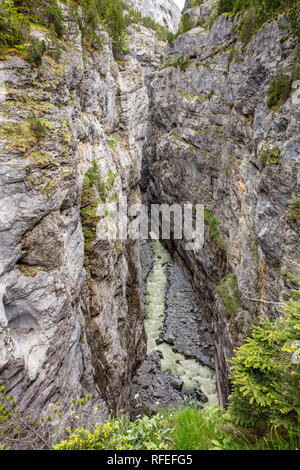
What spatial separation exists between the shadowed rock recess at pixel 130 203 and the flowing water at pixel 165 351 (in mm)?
133

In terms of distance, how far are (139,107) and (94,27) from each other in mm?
11064

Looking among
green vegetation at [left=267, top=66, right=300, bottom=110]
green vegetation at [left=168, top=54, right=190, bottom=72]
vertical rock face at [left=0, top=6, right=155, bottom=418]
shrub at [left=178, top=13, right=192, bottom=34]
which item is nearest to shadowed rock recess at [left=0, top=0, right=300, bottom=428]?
vertical rock face at [left=0, top=6, right=155, bottom=418]

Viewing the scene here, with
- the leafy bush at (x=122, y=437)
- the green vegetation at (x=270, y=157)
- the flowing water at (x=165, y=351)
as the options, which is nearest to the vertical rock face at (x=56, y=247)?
the leafy bush at (x=122, y=437)

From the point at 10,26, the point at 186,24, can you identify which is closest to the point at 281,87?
the point at 10,26

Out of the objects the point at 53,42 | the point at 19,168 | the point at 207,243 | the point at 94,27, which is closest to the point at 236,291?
the point at 207,243

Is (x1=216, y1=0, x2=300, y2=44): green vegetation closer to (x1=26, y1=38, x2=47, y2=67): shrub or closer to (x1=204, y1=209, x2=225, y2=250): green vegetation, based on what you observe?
(x1=26, y1=38, x2=47, y2=67): shrub

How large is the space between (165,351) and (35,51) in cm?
2342

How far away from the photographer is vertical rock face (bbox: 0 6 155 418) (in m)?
7.96

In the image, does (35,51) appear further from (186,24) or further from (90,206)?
(186,24)

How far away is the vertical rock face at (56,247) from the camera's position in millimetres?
7965

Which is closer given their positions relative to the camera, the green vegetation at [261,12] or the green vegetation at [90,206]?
the green vegetation at [261,12]

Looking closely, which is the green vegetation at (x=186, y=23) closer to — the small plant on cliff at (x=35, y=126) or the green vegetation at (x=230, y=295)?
the green vegetation at (x=230, y=295)

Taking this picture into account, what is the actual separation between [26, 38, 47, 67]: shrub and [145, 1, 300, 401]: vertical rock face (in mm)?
11618

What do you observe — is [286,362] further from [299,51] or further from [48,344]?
[299,51]
